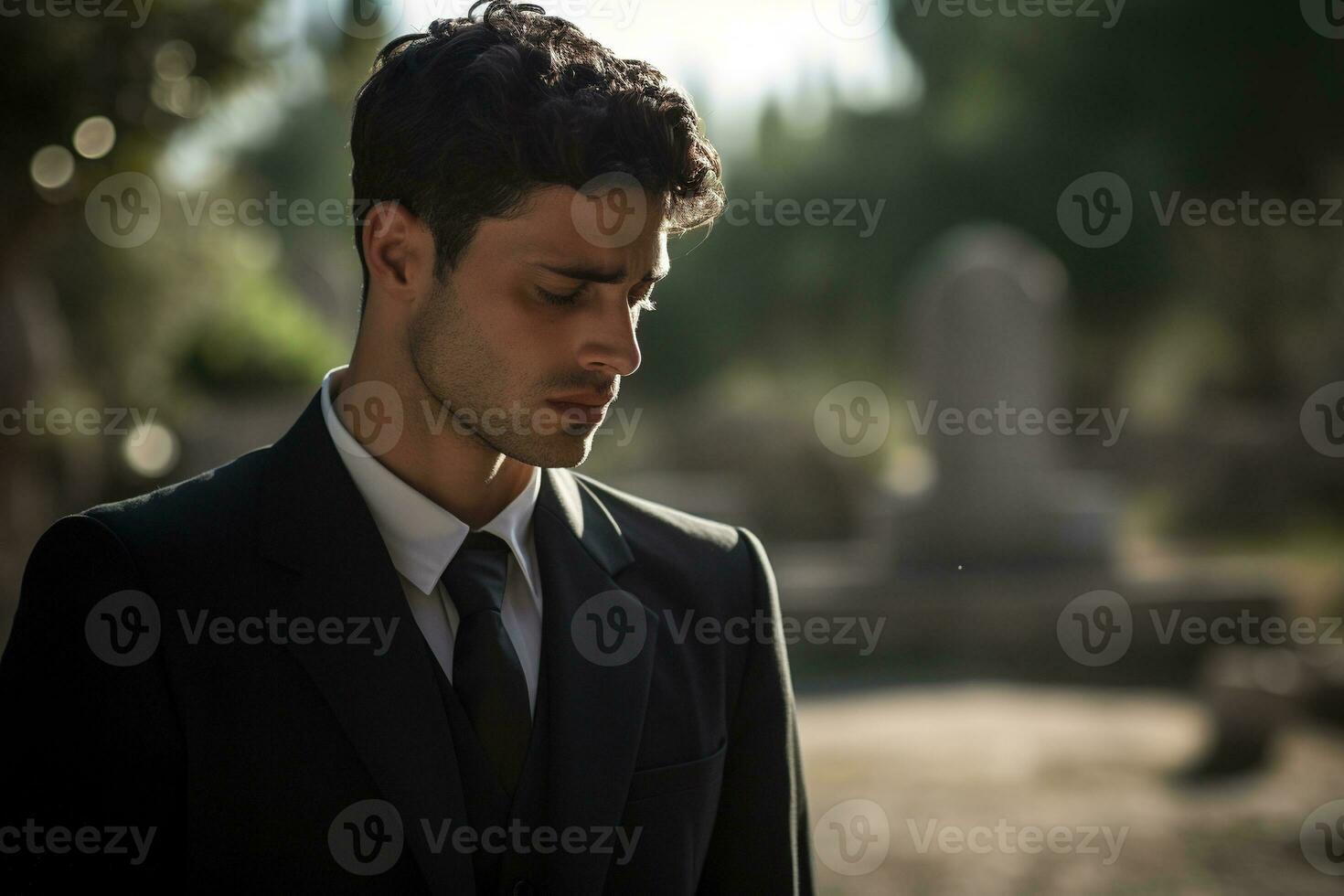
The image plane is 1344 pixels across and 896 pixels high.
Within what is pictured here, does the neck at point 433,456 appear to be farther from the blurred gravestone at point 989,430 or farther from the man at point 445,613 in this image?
the blurred gravestone at point 989,430

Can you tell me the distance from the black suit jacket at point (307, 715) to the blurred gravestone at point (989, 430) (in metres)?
10.9

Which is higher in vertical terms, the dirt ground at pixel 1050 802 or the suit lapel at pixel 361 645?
the suit lapel at pixel 361 645

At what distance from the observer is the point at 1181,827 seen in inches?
256

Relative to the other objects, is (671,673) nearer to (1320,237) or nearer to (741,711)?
(741,711)

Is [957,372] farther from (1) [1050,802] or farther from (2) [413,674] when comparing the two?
(2) [413,674]

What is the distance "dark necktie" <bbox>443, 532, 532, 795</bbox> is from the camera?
6.30ft

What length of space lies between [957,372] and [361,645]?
1211cm

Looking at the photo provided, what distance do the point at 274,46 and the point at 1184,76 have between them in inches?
750

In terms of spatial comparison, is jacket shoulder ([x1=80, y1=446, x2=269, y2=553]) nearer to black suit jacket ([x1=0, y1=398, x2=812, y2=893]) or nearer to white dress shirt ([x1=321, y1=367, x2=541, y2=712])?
black suit jacket ([x1=0, y1=398, x2=812, y2=893])

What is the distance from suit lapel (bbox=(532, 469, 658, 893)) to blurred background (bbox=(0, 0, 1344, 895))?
12.7 ft

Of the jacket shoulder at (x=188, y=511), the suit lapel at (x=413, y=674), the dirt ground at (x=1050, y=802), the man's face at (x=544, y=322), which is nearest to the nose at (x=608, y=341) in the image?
the man's face at (x=544, y=322)

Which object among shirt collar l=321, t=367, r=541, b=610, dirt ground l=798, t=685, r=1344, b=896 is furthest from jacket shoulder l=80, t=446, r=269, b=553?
dirt ground l=798, t=685, r=1344, b=896

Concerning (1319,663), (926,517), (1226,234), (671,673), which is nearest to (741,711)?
(671,673)

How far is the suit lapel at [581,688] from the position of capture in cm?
192
